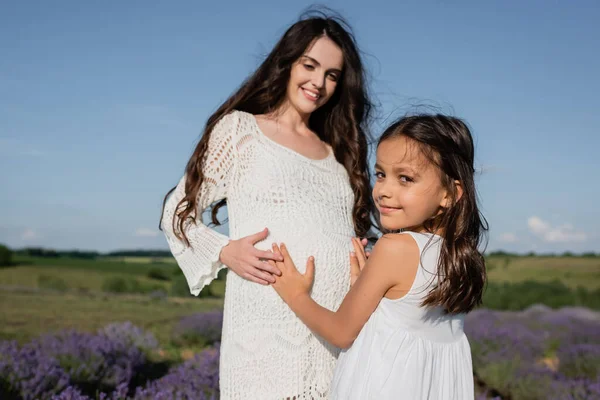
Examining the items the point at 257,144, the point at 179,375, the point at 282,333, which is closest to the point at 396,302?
the point at 282,333

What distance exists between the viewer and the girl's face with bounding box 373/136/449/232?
6.35 ft

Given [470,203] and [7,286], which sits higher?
[470,203]

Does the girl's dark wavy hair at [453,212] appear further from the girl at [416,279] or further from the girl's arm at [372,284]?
the girl's arm at [372,284]

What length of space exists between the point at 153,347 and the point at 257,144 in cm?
374

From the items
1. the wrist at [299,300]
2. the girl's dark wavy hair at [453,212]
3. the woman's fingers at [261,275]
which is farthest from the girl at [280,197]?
the girl's dark wavy hair at [453,212]

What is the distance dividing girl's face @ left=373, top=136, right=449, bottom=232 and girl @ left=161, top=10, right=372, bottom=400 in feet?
1.87

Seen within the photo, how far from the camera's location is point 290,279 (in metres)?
2.32

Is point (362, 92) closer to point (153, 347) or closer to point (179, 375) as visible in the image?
point (179, 375)

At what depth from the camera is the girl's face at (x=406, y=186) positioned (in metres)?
1.93

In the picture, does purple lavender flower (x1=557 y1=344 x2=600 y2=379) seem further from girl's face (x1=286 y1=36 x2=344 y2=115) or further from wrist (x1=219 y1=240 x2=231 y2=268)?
wrist (x1=219 y1=240 x2=231 y2=268)

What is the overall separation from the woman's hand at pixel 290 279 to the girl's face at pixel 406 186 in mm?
467

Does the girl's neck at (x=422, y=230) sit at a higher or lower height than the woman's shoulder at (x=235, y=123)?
lower

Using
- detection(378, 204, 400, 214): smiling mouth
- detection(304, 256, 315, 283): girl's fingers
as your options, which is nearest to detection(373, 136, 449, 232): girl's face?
detection(378, 204, 400, 214): smiling mouth

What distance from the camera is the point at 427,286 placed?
188cm
